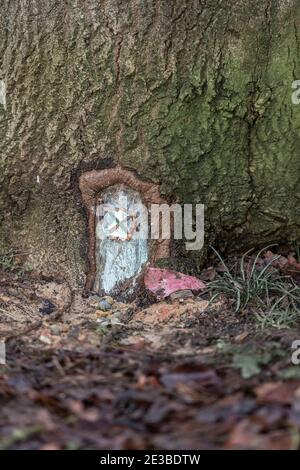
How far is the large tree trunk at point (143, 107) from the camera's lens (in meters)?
3.10

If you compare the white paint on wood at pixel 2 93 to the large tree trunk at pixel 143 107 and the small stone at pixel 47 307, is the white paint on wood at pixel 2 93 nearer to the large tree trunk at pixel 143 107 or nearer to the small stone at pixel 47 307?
the large tree trunk at pixel 143 107

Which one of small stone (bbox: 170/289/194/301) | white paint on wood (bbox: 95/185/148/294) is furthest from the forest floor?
white paint on wood (bbox: 95/185/148/294)

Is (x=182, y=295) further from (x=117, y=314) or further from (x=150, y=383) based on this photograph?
(x=150, y=383)

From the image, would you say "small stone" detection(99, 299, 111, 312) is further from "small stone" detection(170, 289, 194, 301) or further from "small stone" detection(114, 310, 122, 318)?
"small stone" detection(170, 289, 194, 301)

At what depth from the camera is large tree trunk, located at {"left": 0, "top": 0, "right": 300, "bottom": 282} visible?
310 centimetres

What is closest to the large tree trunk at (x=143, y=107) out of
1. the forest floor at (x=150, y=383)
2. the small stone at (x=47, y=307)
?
the small stone at (x=47, y=307)

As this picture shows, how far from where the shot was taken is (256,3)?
315cm

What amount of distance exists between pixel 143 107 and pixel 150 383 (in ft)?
4.97

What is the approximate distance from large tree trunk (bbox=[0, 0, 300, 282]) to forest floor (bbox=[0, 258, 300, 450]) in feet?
1.96

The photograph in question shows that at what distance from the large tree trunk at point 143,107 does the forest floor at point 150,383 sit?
599mm

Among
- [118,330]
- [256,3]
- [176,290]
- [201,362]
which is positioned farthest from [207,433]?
[256,3]

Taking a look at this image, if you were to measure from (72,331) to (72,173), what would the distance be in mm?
823

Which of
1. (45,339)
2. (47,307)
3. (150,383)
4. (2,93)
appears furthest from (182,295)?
(2,93)

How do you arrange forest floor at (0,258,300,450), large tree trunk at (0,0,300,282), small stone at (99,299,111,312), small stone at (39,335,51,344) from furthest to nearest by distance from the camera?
small stone at (99,299,111,312) < large tree trunk at (0,0,300,282) < small stone at (39,335,51,344) < forest floor at (0,258,300,450)
